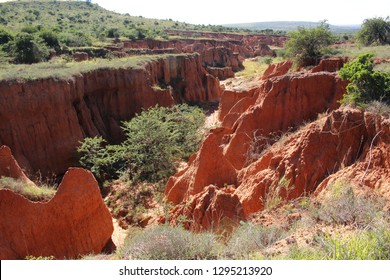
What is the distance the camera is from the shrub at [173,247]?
20.1 feet

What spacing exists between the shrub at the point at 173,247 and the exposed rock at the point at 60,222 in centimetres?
507

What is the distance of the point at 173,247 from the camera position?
6.21 m

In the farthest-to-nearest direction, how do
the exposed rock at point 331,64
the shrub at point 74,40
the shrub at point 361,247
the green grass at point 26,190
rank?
the shrub at point 74,40, the exposed rock at point 331,64, the green grass at point 26,190, the shrub at point 361,247

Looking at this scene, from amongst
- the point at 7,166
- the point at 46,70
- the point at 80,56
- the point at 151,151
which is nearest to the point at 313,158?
the point at 7,166

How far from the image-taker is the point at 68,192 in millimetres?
11188

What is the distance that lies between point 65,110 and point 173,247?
56.9 feet

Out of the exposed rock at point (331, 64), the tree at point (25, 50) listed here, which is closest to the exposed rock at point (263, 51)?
the tree at point (25, 50)

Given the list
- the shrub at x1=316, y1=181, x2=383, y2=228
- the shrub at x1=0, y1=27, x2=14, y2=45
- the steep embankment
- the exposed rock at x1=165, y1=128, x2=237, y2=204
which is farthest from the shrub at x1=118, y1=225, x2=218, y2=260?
the shrub at x1=0, y1=27, x2=14, y2=45

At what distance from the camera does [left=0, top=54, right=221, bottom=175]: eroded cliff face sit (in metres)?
18.7

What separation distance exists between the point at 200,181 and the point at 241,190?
1744 millimetres

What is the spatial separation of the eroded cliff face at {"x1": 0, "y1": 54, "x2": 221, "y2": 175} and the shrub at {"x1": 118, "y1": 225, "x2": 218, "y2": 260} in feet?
45.1

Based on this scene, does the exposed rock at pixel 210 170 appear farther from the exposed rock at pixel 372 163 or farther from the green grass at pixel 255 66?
the green grass at pixel 255 66

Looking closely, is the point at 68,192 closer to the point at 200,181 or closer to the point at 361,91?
the point at 200,181

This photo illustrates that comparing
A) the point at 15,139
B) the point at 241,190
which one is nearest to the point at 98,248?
the point at 241,190
